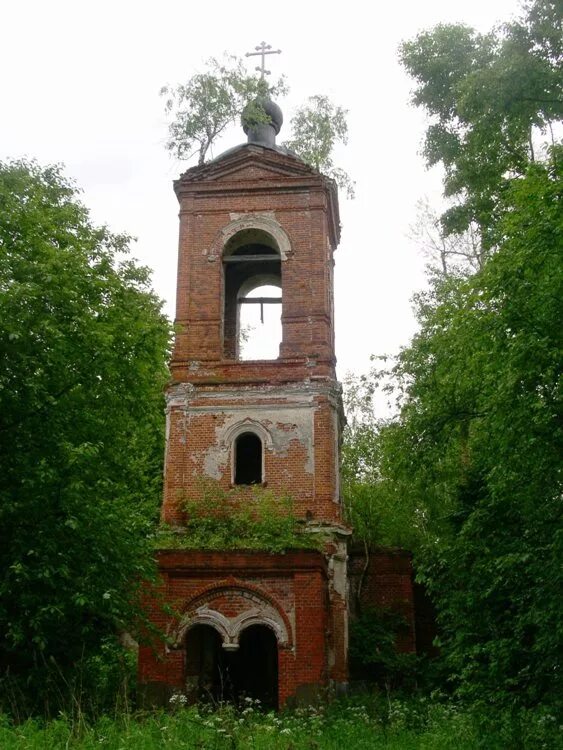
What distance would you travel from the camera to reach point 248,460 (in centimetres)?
1617

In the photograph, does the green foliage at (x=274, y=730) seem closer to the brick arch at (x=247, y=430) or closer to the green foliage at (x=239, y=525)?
the green foliage at (x=239, y=525)

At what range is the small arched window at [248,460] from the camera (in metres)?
16.0

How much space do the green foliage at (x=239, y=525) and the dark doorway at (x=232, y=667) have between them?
148 cm

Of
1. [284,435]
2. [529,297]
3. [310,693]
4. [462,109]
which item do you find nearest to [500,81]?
[462,109]

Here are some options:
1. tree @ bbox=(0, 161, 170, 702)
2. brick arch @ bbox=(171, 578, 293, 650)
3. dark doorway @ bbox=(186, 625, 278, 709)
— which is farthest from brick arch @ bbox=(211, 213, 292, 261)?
dark doorway @ bbox=(186, 625, 278, 709)

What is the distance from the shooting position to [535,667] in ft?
31.0

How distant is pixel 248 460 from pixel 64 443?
6.56 meters

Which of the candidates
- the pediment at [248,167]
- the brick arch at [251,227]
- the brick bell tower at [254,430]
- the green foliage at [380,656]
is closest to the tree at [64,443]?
the brick bell tower at [254,430]

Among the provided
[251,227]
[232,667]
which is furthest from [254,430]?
[232,667]

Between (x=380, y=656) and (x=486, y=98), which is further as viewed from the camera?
(x=380, y=656)

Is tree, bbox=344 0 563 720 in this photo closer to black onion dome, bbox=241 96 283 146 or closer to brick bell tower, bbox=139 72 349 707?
brick bell tower, bbox=139 72 349 707

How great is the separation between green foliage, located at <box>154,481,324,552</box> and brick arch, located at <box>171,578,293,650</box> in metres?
0.63

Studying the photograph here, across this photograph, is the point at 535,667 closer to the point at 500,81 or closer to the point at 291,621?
the point at 291,621

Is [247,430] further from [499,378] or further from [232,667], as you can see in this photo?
[499,378]
